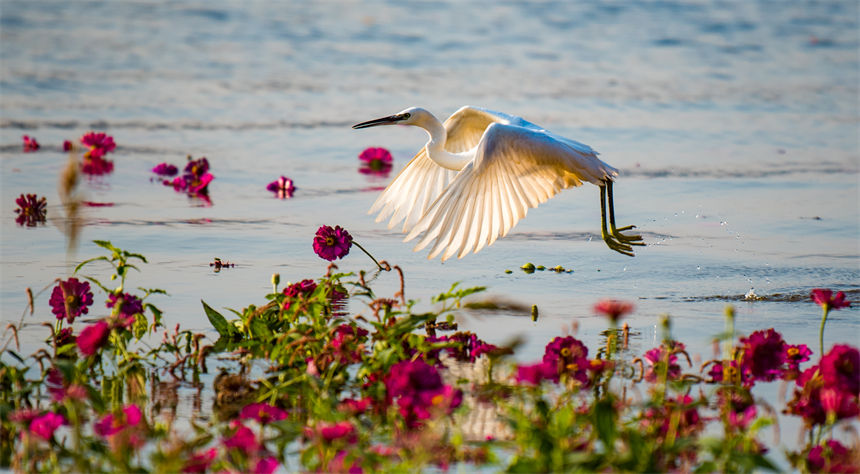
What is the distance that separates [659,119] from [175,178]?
4893 mm

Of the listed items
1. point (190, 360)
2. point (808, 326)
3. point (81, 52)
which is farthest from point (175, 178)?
point (81, 52)

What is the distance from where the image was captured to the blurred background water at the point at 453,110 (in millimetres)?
4789

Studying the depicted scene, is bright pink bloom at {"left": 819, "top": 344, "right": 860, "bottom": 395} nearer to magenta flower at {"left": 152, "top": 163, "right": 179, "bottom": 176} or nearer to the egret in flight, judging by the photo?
the egret in flight

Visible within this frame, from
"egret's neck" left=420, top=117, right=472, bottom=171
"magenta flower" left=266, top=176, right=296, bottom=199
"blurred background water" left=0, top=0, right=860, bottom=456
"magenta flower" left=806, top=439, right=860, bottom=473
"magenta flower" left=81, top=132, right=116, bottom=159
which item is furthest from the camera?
"magenta flower" left=81, top=132, right=116, bottom=159

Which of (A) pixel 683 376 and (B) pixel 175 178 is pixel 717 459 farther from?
(B) pixel 175 178

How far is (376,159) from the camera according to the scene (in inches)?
306

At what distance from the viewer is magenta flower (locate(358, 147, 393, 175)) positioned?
25.4 feet

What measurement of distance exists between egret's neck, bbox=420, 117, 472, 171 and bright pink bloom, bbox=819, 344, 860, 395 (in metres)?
2.32

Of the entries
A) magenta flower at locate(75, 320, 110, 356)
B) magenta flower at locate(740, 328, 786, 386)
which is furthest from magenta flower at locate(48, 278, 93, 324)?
magenta flower at locate(740, 328, 786, 386)

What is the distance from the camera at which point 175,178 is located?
275 inches

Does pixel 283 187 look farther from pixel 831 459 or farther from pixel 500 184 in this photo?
pixel 831 459

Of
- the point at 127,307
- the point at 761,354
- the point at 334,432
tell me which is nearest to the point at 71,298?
the point at 127,307

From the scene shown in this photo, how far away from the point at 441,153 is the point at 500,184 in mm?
619

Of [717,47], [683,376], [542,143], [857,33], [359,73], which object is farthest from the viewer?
[857,33]
